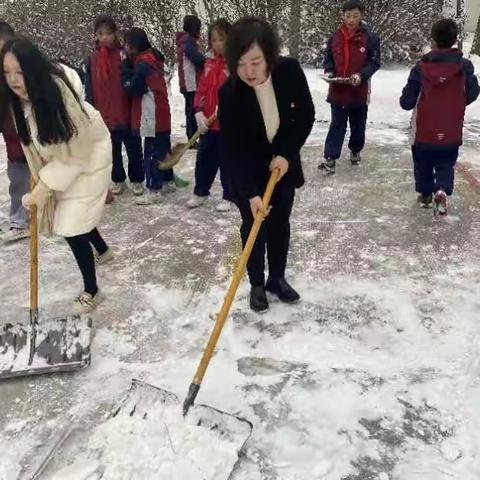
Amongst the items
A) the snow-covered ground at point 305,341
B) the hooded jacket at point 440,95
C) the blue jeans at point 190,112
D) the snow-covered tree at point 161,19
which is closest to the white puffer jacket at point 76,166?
the snow-covered ground at point 305,341

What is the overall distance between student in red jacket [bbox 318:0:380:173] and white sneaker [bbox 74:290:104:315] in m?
2.94

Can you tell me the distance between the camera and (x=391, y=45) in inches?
391

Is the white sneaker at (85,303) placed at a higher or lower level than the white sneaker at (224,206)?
lower

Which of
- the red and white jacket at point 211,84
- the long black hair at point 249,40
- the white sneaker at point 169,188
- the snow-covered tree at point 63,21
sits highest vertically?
the snow-covered tree at point 63,21

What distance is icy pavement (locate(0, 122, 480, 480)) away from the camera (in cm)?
225

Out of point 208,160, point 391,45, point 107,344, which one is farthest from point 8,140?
point 391,45

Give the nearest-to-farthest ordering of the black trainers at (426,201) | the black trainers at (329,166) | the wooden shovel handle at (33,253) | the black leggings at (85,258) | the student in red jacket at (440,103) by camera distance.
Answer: the wooden shovel handle at (33,253) → the black leggings at (85,258) → the student in red jacket at (440,103) → the black trainers at (426,201) → the black trainers at (329,166)

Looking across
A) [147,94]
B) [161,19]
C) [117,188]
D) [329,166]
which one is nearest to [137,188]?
[117,188]

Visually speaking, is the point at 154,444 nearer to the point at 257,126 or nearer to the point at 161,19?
the point at 257,126

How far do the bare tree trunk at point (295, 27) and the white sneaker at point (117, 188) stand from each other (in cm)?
603

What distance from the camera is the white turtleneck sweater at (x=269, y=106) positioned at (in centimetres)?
262

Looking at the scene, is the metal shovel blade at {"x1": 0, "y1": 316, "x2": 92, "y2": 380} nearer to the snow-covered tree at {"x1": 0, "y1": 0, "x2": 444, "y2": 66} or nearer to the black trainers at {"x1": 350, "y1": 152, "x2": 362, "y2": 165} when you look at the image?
the black trainers at {"x1": 350, "y1": 152, "x2": 362, "y2": 165}

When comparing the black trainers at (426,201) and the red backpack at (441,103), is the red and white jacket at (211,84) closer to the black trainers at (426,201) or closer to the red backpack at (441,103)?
the red backpack at (441,103)

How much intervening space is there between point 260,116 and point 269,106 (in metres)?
0.07
